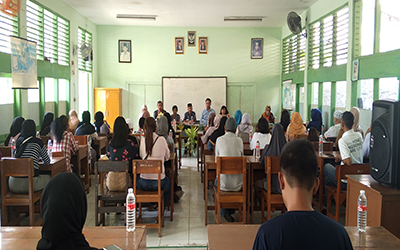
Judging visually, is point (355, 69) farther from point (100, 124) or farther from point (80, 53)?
point (80, 53)

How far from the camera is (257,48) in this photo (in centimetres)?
1232

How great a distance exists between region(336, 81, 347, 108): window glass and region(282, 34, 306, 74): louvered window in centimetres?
221

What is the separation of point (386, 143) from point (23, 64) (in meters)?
6.29

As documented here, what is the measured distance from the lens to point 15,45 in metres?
6.35

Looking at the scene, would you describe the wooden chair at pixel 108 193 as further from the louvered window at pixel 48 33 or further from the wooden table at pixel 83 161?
the louvered window at pixel 48 33

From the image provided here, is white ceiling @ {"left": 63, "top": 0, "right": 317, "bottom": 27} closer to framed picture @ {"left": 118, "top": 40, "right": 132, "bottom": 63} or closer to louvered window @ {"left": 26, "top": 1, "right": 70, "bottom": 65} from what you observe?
framed picture @ {"left": 118, "top": 40, "right": 132, "bottom": 63}

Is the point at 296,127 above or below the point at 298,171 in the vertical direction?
below

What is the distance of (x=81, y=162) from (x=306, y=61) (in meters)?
6.43

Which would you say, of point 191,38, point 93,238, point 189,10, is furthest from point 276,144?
point 191,38

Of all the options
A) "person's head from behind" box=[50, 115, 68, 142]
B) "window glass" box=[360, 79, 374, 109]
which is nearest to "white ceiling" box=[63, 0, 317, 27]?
"window glass" box=[360, 79, 374, 109]

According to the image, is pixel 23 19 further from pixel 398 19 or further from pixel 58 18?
pixel 398 19

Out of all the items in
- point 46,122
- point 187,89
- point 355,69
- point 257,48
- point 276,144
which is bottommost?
point 276,144

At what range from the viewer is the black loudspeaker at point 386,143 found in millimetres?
2760

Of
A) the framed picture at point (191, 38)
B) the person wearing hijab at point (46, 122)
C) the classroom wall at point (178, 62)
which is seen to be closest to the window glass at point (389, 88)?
the person wearing hijab at point (46, 122)
